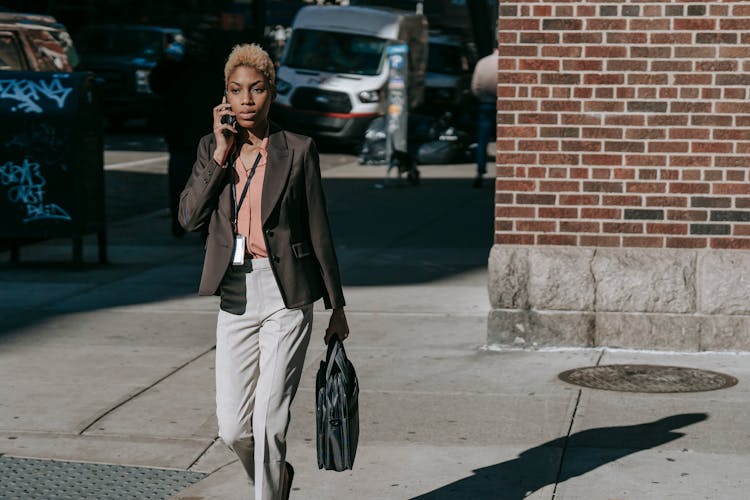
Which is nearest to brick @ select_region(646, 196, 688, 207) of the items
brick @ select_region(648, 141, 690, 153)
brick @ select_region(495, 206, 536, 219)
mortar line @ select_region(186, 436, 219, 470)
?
brick @ select_region(648, 141, 690, 153)

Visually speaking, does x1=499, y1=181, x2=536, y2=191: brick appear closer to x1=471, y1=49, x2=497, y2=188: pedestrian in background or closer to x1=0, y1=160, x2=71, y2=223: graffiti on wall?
x1=0, y1=160, x2=71, y2=223: graffiti on wall

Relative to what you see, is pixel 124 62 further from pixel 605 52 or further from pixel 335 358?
pixel 335 358

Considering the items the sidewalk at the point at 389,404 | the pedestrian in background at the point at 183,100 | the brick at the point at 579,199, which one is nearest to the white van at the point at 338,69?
the pedestrian in background at the point at 183,100

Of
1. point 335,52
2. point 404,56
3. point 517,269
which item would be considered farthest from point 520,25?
point 335,52

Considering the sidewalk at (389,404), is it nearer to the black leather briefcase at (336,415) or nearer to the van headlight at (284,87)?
the black leather briefcase at (336,415)

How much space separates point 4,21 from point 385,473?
35.1 feet

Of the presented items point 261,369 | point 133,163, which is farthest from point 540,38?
point 133,163

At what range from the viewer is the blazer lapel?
4.52 meters

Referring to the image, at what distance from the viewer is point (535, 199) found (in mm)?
7895

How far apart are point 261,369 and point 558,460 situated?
66.0 inches

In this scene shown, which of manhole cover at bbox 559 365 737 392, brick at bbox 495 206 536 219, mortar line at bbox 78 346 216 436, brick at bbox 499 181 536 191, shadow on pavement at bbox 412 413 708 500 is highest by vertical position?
brick at bbox 499 181 536 191

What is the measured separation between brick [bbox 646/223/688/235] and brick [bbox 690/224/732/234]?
4 centimetres

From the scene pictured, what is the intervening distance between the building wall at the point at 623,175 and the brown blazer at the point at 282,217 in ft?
11.0

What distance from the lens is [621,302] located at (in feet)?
25.5
